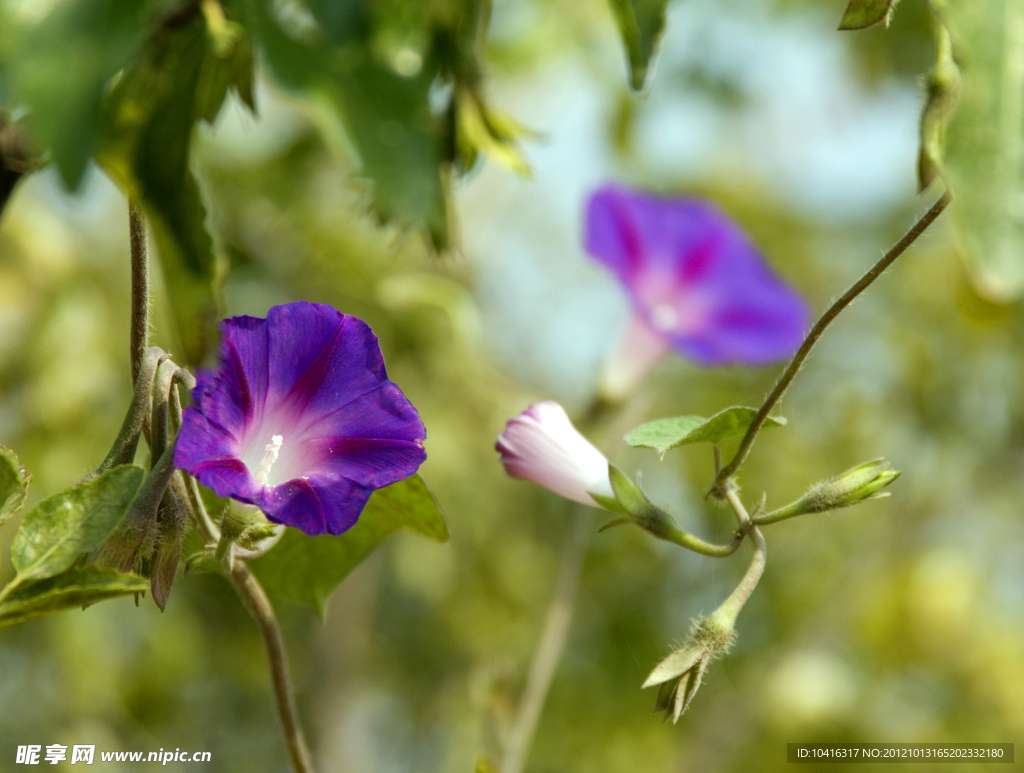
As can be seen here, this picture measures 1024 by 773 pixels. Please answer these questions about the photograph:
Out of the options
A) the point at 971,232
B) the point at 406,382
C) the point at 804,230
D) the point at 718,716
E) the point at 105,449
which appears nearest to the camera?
the point at 971,232

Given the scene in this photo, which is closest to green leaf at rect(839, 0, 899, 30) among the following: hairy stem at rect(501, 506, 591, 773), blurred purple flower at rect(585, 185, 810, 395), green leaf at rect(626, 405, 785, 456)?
green leaf at rect(626, 405, 785, 456)

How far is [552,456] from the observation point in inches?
25.9

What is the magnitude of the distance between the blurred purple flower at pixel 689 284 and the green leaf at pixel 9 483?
38.6 inches

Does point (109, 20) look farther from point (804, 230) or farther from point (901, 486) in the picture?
point (804, 230)

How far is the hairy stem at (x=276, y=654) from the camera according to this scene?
1.84ft

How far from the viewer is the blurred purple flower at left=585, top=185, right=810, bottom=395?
55.1 inches

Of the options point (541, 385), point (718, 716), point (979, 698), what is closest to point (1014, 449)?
point (979, 698)

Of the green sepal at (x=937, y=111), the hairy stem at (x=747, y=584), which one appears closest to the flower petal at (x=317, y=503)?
the hairy stem at (x=747, y=584)

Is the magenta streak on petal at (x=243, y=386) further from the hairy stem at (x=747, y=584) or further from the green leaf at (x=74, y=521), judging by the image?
the hairy stem at (x=747, y=584)

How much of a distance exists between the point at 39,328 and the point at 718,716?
5.15 feet

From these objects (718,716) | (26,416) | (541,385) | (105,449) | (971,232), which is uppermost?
(971,232)

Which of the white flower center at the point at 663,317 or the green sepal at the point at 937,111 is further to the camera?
the white flower center at the point at 663,317

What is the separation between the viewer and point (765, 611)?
8.66ft

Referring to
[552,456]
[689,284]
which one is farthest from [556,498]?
[552,456]
